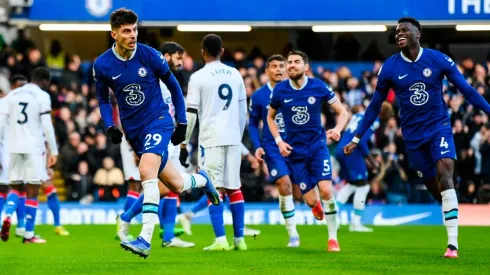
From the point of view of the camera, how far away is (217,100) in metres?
13.5

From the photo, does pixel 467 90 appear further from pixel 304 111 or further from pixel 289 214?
pixel 289 214

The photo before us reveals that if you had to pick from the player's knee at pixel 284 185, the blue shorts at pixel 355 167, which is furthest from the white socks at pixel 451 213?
the blue shorts at pixel 355 167

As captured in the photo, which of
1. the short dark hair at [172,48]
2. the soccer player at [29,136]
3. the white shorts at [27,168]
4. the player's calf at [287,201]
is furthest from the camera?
the white shorts at [27,168]

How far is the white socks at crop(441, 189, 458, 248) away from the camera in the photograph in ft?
39.7

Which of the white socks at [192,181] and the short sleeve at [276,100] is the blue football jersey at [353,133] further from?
the white socks at [192,181]

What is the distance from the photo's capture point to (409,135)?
496 inches

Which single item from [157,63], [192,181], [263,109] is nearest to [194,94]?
[192,181]

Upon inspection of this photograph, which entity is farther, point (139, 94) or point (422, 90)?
point (422, 90)

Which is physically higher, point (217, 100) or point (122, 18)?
point (122, 18)

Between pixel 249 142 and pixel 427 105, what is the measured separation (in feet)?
45.3

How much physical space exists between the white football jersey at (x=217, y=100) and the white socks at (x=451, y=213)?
2.89 m

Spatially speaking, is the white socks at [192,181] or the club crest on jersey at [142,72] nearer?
the club crest on jersey at [142,72]

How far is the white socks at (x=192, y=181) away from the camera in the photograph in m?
11.7

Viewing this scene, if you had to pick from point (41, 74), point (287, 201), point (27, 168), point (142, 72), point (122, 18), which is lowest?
point (287, 201)
